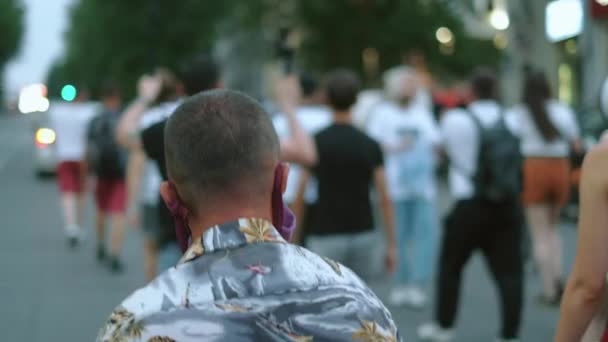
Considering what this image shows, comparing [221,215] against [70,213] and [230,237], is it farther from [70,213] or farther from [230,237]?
[70,213]

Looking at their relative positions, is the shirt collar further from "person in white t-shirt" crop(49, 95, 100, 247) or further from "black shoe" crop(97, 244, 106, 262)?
"person in white t-shirt" crop(49, 95, 100, 247)

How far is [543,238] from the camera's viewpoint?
9398 mm

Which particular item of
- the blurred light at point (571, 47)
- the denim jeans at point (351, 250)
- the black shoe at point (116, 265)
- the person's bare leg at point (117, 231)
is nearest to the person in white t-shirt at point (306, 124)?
the denim jeans at point (351, 250)

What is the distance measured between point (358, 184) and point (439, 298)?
100 cm

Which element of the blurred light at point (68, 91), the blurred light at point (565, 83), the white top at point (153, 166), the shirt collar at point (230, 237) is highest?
the blurred light at point (68, 91)

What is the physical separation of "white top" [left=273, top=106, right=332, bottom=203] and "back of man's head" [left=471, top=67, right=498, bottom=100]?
3.31 feet

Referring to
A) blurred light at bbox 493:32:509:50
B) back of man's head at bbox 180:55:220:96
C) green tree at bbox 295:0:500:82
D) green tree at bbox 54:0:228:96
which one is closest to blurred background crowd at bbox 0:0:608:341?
back of man's head at bbox 180:55:220:96

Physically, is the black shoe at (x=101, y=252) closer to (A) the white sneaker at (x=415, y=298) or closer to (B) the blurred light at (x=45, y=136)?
(A) the white sneaker at (x=415, y=298)

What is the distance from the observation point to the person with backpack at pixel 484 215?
7.49 m

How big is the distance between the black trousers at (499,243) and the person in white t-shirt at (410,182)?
1882mm

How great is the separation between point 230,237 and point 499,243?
541cm

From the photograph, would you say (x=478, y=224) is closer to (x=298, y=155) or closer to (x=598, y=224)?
(x=298, y=155)

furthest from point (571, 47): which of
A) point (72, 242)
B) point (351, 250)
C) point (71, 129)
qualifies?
point (351, 250)

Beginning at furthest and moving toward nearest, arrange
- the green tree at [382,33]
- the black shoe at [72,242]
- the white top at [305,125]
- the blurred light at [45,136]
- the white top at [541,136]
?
the green tree at [382,33] → the blurred light at [45,136] → the black shoe at [72,242] → the white top at [541,136] → the white top at [305,125]
